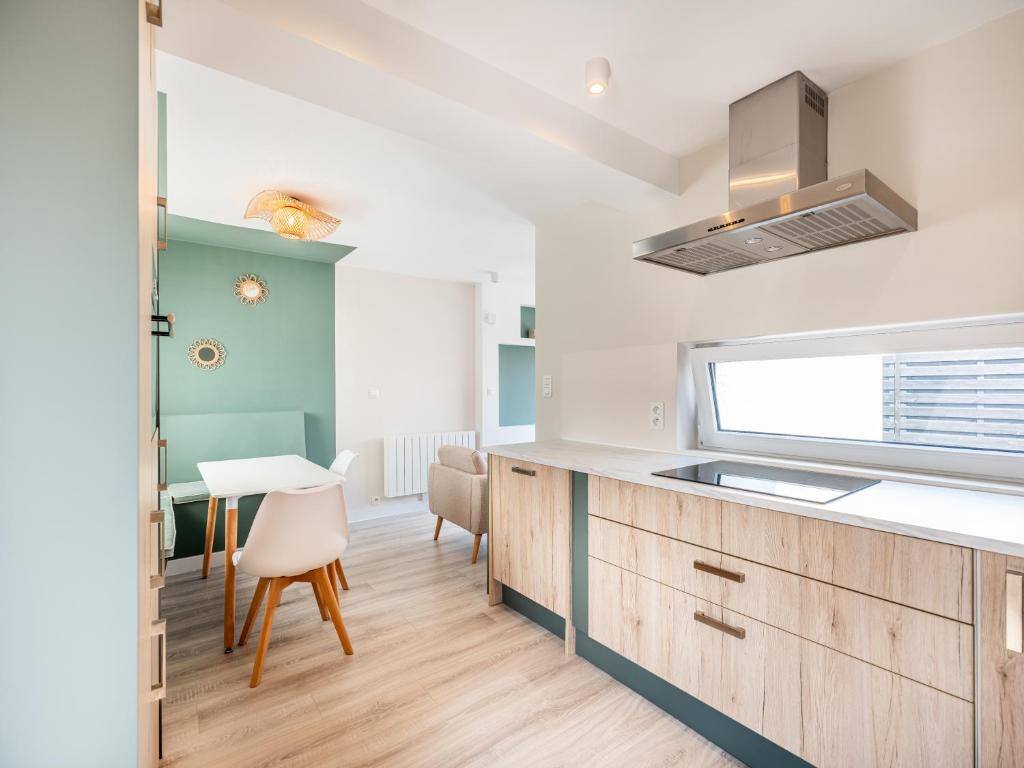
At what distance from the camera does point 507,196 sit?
8.80 ft

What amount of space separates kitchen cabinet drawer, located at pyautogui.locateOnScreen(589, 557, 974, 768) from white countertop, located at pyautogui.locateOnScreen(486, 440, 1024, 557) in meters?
0.38

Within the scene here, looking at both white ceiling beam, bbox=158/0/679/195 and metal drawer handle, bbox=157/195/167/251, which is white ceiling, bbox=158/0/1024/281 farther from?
metal drawer handle, bbox=157/195/167/251

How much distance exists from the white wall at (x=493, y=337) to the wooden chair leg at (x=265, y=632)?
3.20m

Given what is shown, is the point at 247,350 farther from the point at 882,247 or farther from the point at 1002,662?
the point at 1002,662

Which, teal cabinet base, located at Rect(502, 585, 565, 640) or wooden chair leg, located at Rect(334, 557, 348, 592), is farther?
wooden chair leg, located at Rect(334, 557, 348, 592)

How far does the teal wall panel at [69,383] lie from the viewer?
29.5 inches

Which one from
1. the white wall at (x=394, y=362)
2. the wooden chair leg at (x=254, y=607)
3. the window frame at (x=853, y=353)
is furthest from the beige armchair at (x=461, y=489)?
the window frame at (x=853, y=353)

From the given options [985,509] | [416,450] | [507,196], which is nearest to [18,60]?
[507,196]

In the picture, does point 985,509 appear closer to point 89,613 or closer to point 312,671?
point 89,613

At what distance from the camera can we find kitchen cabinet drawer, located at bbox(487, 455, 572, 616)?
85.8 inches

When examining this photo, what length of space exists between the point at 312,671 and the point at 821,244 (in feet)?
8.97

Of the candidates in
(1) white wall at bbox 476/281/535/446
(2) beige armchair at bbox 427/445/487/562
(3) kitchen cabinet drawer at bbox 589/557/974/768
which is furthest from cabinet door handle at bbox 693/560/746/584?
(1) white wall at bbox 476/281/535/446

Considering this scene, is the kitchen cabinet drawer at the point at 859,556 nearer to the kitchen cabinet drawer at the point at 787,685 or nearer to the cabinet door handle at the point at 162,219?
the kitchen cabinet drawer at the point at 787,685

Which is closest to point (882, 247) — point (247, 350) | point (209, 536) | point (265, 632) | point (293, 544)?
point (293, 544)
